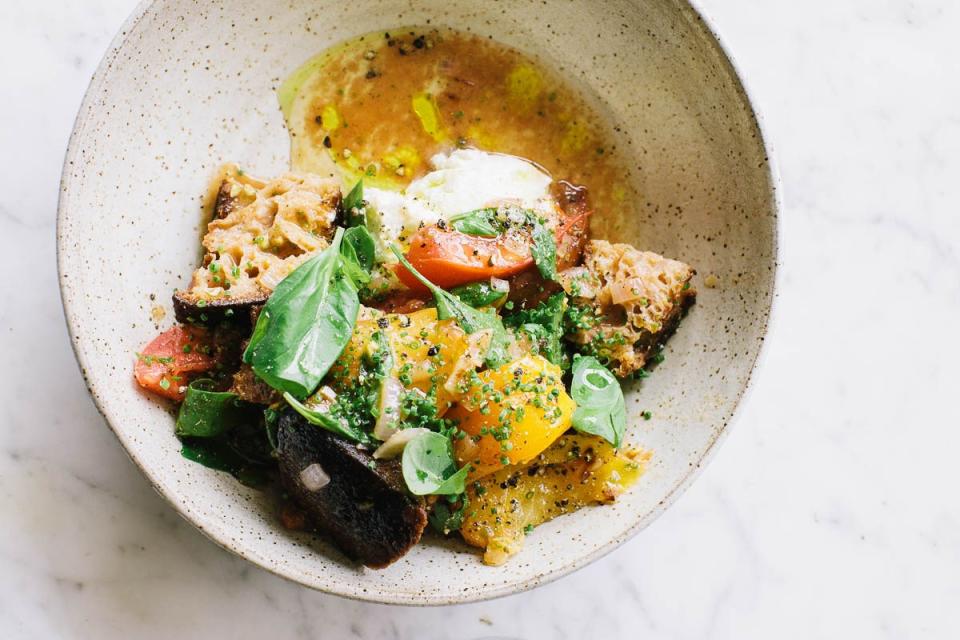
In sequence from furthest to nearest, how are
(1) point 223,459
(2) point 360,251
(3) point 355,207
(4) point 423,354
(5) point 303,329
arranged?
(3) point 355,207 < (2) point 360,251 < (1) point 223,459 < (4) point 423,354 < (5) point 303,329

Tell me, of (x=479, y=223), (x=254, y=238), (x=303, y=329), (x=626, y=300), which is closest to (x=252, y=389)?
(x=303, y=329)

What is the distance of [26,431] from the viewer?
3311 mm

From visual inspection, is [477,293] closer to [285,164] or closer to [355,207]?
[355,207]

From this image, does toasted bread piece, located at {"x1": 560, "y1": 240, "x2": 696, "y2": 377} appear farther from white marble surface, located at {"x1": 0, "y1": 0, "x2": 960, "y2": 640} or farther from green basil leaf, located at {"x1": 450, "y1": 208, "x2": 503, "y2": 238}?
white marble surface, located at {"x1": 0, "y1": 0, "x2": 960, "y2": 640}

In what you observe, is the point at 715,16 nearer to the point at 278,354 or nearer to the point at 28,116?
the point at 278,354

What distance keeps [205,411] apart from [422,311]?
2.65 ft

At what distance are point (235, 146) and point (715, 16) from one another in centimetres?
206

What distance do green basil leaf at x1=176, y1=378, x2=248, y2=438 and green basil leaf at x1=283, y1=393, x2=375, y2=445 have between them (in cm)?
33

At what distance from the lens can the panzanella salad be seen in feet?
8.93

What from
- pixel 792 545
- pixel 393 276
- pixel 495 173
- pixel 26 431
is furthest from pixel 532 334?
pixel 26 431

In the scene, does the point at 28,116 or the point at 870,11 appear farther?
the point at 870,11

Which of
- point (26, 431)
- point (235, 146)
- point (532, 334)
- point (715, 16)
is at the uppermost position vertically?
point (715, 16)

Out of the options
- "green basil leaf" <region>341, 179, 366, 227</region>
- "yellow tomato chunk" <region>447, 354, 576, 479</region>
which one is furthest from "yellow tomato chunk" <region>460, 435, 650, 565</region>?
"green basil leaf" <region>341, 179, 366, 227</region>

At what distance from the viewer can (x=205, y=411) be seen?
9.57 feet
